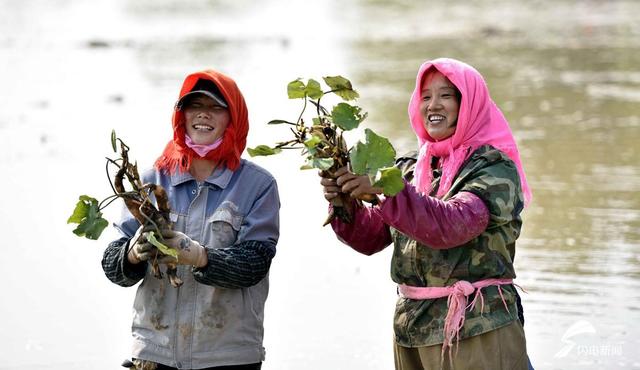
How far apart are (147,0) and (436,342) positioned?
2921 centimetres

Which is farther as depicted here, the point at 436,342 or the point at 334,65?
the point at 334,65

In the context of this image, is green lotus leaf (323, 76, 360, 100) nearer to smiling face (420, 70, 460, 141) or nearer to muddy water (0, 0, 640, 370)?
smiling face (420, 70, 460, 141)

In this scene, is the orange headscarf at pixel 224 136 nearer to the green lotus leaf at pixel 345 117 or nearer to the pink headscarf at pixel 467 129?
the green lotus leaf at pixel 345 117

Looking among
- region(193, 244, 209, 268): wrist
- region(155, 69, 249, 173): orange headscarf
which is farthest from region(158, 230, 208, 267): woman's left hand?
region(155, 69, 249, 173): orange headscarf

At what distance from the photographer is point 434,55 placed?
1920 centimetres

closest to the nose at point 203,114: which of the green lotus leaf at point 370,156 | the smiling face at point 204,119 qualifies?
the smiling face at point 204,119

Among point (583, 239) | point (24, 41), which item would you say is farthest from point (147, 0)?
point (583, 239)

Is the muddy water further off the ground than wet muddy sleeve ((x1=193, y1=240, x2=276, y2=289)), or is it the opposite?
the muddy water

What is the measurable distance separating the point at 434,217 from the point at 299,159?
7789mm

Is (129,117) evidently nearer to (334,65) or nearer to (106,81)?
(106,81)

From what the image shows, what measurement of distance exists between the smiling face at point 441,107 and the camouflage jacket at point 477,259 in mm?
147

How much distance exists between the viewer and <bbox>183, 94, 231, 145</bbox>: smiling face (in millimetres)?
4387

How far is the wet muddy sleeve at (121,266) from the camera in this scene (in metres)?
4.27

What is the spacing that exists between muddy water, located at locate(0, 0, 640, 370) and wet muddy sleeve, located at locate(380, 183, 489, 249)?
248cm
